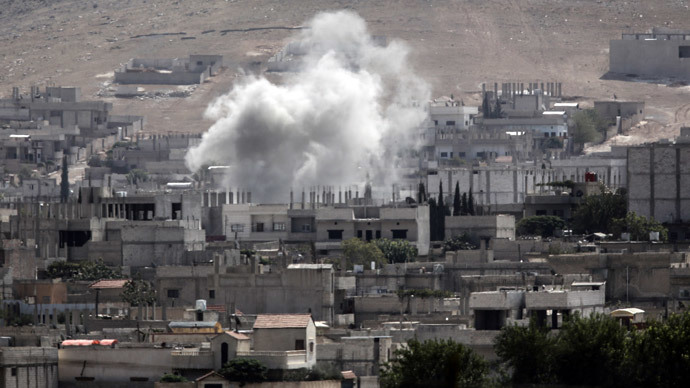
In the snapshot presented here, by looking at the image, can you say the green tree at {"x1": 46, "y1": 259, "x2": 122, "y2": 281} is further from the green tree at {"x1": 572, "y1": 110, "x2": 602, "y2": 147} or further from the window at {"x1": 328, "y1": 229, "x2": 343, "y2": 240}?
the green tree at {"x1": 572, "y1": 110, "x2": 602, "y2": 147}

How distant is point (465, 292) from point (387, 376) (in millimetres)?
18862

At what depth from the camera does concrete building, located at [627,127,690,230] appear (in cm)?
8775

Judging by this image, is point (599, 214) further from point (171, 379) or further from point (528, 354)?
point (171, 379)

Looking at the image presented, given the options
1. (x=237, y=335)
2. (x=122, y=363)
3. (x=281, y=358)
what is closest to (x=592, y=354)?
(x=281, y=358)

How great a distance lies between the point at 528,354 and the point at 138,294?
22880 mm

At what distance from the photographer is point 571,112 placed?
183625 mm

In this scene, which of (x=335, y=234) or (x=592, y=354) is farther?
(x=335, y=234)

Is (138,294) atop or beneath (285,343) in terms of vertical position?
atop

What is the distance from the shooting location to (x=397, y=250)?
87188mm

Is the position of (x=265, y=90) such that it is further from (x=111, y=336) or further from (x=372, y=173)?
(x=111, y=336)

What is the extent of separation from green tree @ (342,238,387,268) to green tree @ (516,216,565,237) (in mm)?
6707

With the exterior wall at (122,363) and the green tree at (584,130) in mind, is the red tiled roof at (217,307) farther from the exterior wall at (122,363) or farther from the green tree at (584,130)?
the green tree at (584,130)

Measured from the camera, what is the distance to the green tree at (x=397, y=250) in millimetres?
85875

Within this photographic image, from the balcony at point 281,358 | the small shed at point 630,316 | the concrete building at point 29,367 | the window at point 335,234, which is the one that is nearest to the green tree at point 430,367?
the balcony at point 281,358
